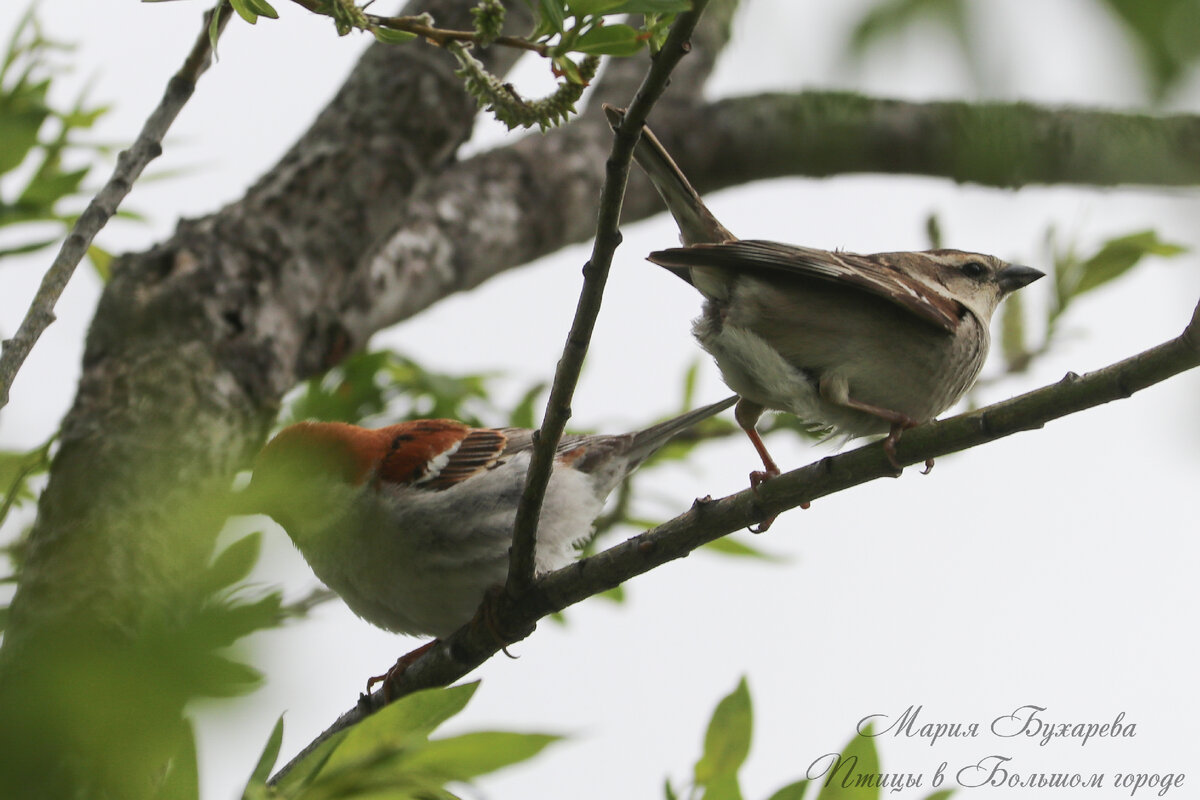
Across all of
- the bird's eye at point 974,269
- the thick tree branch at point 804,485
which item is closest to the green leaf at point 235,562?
the thick tree branch at point 804,485

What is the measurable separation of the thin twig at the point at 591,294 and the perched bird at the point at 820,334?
119 cm

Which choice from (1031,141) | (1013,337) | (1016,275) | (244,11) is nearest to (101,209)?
(244,11)

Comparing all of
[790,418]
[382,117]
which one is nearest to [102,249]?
[382,117]

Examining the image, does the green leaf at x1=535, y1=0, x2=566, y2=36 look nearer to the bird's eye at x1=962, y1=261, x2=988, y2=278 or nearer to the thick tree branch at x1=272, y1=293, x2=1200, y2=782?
the thick tree branch at x1=272, y1=293, x2=1200, y2=782

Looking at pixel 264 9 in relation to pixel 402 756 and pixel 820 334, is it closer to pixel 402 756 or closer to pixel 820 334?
pixel 402 756

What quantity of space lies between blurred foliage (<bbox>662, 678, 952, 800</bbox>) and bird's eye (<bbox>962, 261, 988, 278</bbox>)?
104 inches

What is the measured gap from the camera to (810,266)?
400 cm

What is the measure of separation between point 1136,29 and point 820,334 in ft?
11.4

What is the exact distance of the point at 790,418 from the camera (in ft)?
18.7

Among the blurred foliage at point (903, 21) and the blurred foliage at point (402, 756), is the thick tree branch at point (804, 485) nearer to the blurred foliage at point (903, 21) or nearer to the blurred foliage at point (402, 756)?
the blurred foliage at point (402, 756)

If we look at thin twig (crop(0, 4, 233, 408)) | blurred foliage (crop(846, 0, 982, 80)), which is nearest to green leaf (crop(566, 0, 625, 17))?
thin twig (crop(0, 4, 233, 408))

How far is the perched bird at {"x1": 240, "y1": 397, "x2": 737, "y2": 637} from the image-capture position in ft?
14.0

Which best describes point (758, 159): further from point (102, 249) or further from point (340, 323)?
point (102, 249)

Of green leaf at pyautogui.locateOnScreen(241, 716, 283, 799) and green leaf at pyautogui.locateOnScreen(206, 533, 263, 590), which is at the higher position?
green leaf at pyautogui.locateOnScreen(241, 716, 283, 799)
